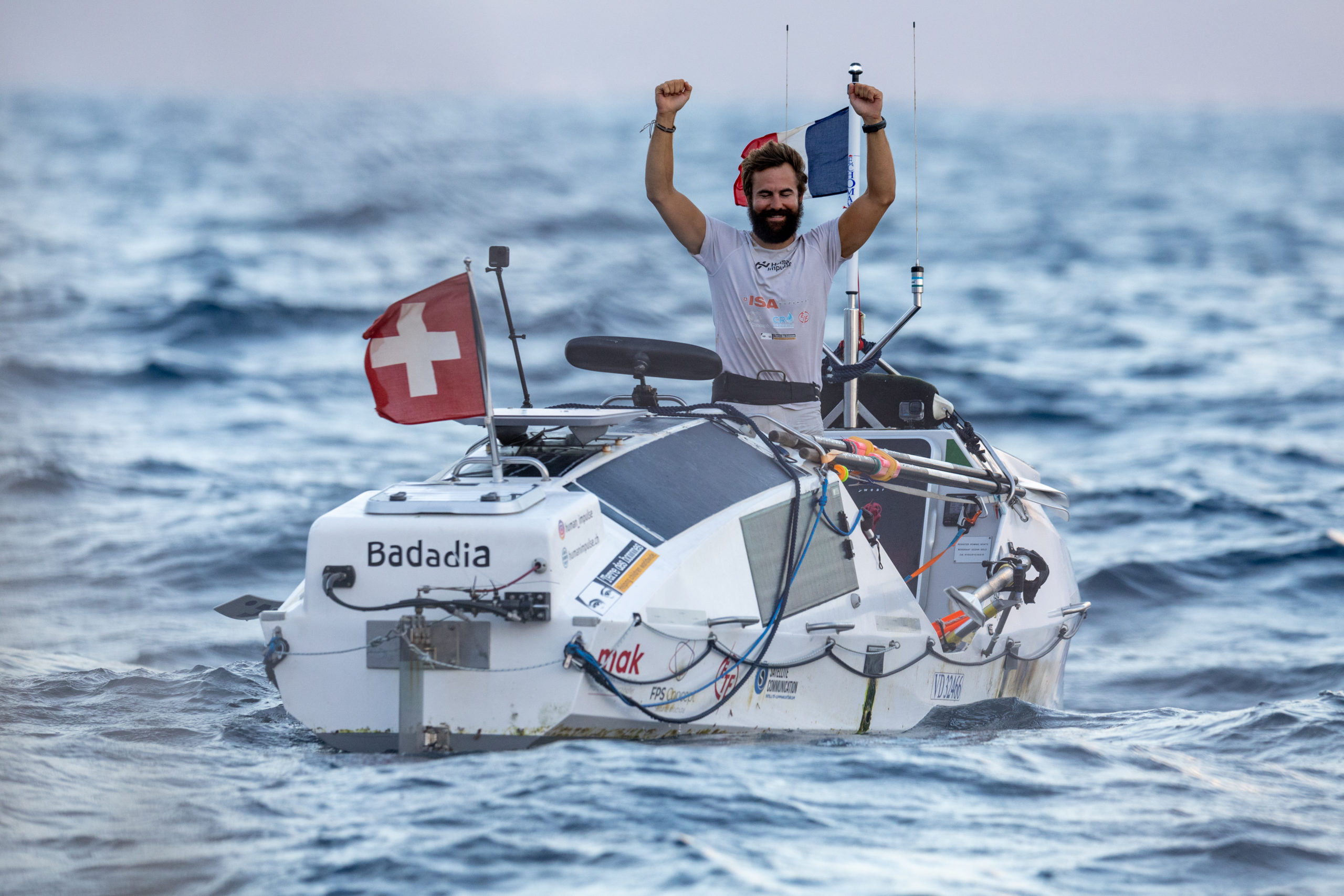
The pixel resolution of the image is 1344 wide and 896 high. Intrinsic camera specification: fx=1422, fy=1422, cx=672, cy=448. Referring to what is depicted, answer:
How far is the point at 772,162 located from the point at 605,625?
2755 millimetres

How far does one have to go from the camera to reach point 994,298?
31.9 meters

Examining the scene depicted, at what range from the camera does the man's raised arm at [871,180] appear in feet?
21.8

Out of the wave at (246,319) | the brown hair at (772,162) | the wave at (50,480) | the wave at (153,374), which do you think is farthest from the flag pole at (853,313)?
the wave at (246,319)

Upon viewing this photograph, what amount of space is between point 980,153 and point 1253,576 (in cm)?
6850

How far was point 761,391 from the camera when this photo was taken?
7098 millimetres

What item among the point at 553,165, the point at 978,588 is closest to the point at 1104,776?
the point at 978,588

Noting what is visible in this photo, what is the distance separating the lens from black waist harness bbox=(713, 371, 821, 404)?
708 centimetres

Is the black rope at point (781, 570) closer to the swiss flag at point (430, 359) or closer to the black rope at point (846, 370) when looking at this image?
the swiss flag at point (430, 359)

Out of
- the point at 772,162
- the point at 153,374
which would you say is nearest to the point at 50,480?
the point at 772,162

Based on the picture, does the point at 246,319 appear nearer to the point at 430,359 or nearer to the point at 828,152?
the point at 828,152

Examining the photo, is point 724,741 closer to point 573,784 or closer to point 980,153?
point 573,784

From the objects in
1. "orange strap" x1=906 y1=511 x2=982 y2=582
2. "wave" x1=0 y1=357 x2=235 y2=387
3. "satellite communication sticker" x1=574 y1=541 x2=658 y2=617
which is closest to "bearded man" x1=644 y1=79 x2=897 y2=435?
"satellite communication sticker" x1=574 y1=541 x2=658 y2=617

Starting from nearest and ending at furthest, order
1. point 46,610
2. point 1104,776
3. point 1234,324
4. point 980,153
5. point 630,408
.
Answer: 1. point 1104,776
2. point 630,408
3. point 46,610
4. point 1234,324
5. point 980,153

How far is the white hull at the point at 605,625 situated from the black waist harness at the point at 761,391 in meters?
0.43
